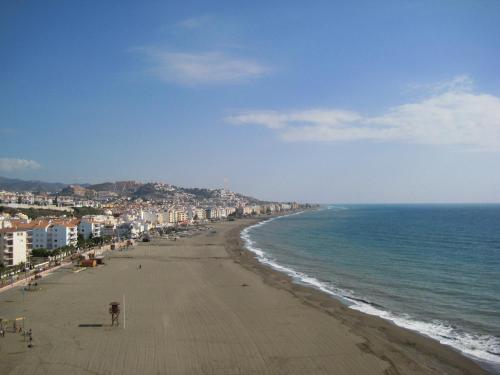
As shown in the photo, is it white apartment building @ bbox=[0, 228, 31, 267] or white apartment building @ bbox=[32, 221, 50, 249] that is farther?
white apartment building @ bbox=[32, 221, 50, 249]

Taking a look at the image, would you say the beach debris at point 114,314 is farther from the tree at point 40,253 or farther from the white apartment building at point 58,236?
the white apartment building at point 58,236

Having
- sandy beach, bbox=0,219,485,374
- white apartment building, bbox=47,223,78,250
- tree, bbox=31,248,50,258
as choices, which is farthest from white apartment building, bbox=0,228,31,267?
sandy beach, bbox=0,219,485,374

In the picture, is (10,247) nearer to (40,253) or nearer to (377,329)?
(40,253)

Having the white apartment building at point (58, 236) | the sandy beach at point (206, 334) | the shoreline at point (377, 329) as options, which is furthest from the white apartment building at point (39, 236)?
the shoreline at point (377, 329)

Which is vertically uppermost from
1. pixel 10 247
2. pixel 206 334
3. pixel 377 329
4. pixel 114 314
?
pixel 10 247

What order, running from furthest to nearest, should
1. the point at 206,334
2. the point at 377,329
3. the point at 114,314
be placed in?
the point at 114,314 < the point at 377,329 < the point at 206,334

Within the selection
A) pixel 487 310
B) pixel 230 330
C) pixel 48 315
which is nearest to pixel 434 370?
pixel 230 330

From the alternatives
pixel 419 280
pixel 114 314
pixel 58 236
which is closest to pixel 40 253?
pixel 58 236

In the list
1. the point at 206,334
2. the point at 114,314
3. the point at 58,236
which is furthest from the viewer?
the point at 58,236

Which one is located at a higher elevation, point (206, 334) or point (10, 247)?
point (10, 247)

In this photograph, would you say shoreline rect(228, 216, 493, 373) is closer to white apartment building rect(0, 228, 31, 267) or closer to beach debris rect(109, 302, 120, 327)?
beach debris rect(109, 302, 120, 327)
